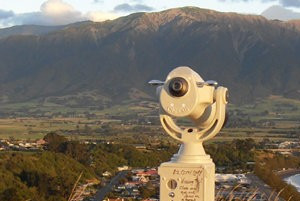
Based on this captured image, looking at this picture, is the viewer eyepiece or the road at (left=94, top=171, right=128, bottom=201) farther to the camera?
the road at (left=94, top=171, right=128, bottom=201)

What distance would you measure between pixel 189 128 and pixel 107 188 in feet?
127

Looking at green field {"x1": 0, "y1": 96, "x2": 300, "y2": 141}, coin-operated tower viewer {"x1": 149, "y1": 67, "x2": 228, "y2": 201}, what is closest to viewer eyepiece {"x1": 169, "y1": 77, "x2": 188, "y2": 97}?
coin-operated tower viewer {"x1": 149, "y1": 67, "x2": 228, "y2": 201}

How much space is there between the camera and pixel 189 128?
544 centimetres

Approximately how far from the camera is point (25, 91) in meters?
199

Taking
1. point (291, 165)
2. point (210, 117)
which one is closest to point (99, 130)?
point (291, 165)

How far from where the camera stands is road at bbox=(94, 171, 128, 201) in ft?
125

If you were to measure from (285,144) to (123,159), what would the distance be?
115 ft

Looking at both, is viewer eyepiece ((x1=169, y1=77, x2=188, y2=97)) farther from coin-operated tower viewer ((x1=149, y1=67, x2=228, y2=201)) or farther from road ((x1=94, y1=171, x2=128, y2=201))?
road ((x1=94, y1=171, x2=128, y2=201))

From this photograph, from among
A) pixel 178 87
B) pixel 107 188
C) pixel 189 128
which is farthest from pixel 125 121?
pixel 178 87

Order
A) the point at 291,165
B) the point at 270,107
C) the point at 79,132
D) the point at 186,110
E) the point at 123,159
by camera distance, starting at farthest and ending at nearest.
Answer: the point at 270,107 → the point at 79,132 → the point at 291,165 → the point at 123,159 → the point at 186,110

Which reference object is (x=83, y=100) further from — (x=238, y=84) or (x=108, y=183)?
(x=108, y=183)

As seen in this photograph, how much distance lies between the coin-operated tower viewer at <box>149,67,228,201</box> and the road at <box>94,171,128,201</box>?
30.7m

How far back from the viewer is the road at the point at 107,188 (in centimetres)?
3797

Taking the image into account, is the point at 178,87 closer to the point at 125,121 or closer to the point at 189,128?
the point at 189,128
